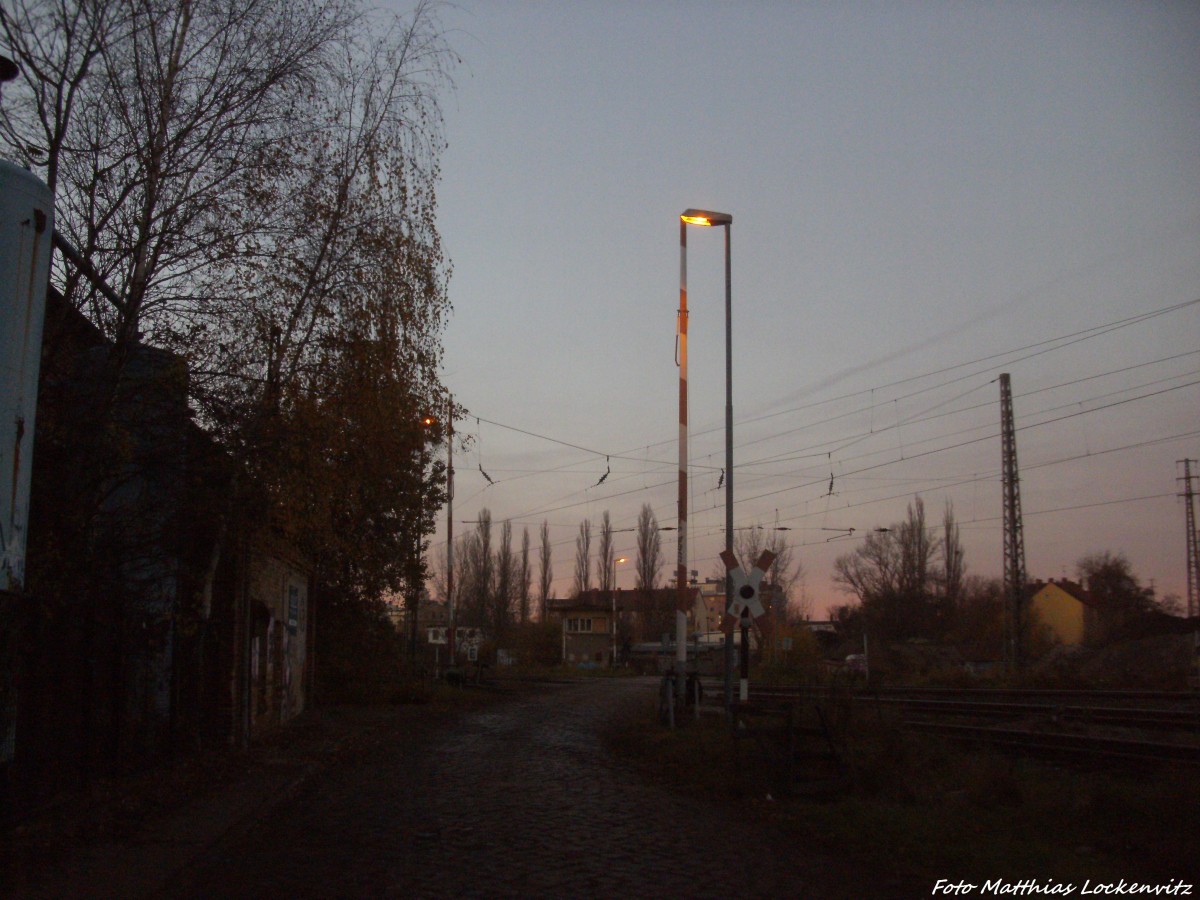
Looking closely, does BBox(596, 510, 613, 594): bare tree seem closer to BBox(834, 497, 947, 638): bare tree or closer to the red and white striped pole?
BBox(834, 497, 947, 638): bare tree

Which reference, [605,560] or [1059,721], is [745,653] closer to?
[1059,721]

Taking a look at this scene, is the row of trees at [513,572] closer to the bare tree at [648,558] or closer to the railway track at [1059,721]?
the bare tree at [648,558]

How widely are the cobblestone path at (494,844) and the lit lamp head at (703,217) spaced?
31.6 feet

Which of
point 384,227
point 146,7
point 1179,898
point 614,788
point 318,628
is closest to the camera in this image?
point 1179,898

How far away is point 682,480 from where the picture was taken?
1984cm

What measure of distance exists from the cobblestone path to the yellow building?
66.2 m

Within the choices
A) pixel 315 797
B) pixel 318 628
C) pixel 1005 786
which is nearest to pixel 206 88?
pixel 315 797

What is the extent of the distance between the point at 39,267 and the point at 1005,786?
1079cm

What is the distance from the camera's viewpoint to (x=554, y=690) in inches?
1617

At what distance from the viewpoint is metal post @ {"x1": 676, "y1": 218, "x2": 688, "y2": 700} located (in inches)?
752

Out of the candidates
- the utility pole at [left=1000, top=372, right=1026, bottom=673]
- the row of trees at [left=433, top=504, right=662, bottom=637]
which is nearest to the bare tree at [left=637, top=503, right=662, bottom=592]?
the row of trees at [left=433, top=504, right=662, bottom=637]

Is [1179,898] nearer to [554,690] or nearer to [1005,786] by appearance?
[1005,786]

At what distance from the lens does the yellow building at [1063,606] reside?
7269 cm

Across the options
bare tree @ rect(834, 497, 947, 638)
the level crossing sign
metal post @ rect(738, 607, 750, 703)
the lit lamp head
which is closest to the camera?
the level crossing sign
